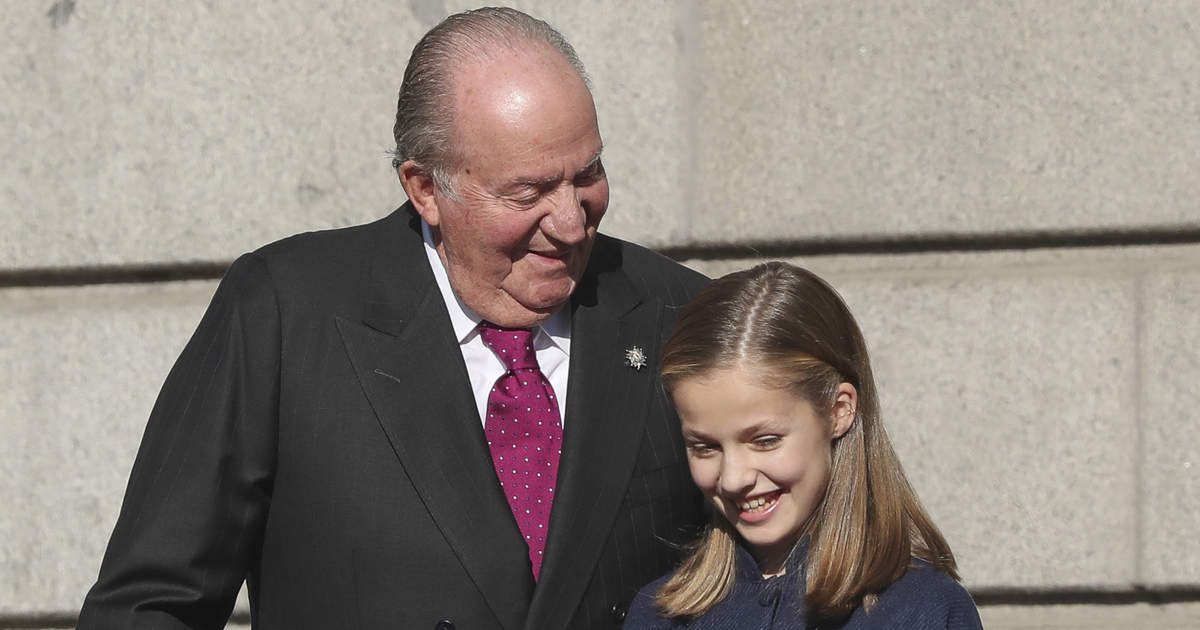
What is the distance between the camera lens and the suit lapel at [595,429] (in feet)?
7.08

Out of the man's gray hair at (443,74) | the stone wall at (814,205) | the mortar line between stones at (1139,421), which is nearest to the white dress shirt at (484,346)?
the man's gray hair at (443,74)

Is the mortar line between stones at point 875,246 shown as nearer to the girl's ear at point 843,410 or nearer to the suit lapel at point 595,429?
the suit lapel at point 595,429

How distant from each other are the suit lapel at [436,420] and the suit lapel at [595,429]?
0.20 feet

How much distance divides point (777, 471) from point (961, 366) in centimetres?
148

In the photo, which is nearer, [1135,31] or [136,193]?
[1135,31]

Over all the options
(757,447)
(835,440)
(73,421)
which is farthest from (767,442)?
(73,421)

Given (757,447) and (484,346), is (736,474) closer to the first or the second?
(757,447)

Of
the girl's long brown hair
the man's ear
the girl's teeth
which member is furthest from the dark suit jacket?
the girl's teeth

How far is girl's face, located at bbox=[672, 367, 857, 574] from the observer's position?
6.30ft

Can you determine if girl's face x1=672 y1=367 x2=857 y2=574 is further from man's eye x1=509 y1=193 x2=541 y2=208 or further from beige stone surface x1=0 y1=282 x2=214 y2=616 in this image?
beige stone surface x1=0 y1=282 x2=214 y2=616

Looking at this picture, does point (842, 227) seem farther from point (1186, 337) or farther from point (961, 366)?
point (1186, 337)

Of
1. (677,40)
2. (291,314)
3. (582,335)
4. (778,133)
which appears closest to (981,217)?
(778,133)

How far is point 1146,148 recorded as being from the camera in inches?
126

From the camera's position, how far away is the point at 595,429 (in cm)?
224
